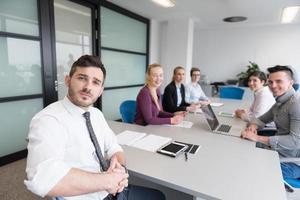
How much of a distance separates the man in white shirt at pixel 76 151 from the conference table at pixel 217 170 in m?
0.18

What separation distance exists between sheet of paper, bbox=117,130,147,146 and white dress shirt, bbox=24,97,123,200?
0.39 metres

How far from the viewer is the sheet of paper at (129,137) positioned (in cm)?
154

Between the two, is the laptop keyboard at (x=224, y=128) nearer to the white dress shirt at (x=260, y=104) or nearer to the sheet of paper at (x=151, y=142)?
the white dress shirt at (x=260, y=104)

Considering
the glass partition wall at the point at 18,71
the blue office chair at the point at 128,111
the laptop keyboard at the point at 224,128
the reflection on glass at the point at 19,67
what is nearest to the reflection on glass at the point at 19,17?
the glass partition wall at the point at 18,71

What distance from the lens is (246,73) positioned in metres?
5.93

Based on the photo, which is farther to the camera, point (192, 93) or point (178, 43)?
point (178, 43)

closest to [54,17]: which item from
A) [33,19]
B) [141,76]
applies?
[33,19]

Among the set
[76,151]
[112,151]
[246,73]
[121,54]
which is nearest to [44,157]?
[76,151]

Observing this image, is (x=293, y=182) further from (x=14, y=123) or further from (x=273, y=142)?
(x=14, y=123)

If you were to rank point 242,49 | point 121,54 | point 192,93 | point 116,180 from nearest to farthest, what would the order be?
point 116,180, point 192,93, point 121,54, point 242,49

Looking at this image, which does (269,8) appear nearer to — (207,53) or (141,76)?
(207,53)

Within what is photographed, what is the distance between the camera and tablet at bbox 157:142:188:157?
1.31 m

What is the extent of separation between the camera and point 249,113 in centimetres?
251

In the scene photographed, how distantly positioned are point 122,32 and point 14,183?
3503 millimetres
